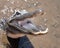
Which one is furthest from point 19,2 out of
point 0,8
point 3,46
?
point 3,46

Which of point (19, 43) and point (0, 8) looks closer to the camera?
point (19, 43)

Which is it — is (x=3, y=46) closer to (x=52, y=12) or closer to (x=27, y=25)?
(x=27, y=25)

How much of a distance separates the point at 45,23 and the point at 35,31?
1199 mm

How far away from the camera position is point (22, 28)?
152cm

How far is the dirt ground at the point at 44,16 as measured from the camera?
95.1 inches

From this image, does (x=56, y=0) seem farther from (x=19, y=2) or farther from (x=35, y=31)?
(x=35, y=31)

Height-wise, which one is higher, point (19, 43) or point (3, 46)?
point (19, 43)

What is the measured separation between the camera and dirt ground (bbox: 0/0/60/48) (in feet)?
7.93

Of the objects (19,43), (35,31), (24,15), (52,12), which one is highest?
(24,15)

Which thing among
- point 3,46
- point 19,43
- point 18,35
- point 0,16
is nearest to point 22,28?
point 18,35

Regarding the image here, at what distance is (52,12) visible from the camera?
3.03 m

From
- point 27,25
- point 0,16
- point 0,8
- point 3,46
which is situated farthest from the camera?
point 0,8

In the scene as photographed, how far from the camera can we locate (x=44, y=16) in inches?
115

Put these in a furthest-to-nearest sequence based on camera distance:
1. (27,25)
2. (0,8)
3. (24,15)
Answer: (0,8) < (27,25) < (24,15)
